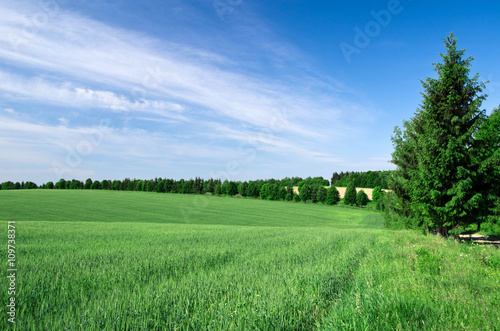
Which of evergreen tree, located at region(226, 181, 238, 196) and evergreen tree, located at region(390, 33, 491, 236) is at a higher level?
evergreen tree, located at region(390, 33, 491, 236)

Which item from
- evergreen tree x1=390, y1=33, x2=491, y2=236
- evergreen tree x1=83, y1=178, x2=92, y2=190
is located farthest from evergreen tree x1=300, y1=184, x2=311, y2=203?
evergreen tree x1=83, y1=178, x2=92, y2=190

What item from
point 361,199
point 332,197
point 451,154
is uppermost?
point 451,154

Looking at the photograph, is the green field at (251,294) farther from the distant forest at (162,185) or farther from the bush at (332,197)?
the distant forest at (162,185)

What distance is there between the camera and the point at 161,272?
574cm

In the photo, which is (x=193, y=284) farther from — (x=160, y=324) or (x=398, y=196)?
(x=398, y=196)

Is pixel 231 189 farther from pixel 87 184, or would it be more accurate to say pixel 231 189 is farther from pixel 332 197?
pixel 87 184

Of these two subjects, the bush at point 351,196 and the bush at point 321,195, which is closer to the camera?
the bush at point 351,196

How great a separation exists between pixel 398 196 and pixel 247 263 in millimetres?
18010

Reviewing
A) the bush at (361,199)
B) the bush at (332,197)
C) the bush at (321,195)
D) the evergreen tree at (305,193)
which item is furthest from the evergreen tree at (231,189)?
the bush at (361,199)

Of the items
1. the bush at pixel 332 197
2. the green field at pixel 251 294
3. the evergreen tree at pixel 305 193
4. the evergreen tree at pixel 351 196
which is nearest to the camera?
the green field at pixel 251 294

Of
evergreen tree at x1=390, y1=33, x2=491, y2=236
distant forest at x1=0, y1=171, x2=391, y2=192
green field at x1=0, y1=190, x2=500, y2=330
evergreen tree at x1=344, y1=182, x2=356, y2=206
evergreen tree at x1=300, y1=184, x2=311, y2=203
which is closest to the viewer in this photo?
green field at x1=0, y1=190, x2=500, y2=330

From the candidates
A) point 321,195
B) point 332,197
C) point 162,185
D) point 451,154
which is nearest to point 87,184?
point 162,185

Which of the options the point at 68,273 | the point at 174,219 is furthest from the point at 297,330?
the point at 174,219

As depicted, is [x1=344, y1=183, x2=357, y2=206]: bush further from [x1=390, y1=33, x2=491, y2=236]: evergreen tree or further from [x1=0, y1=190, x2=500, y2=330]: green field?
[x1=0, y1=190, x2=500, y2=330]: green field
